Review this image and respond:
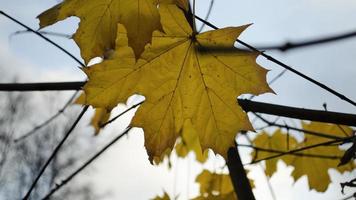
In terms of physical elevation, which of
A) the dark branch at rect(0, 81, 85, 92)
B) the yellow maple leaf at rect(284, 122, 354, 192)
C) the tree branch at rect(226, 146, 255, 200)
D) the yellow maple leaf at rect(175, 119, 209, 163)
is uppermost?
the yellow maple leaf at rect(175, 119, 209, 163)

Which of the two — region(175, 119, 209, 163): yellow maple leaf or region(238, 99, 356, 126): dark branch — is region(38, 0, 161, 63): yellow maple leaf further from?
region(175, 119, 209, 163): yellow maple leaf

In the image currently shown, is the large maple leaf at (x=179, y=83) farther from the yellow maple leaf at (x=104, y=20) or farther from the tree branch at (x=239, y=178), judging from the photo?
the tree branch at (x=239, y=178)

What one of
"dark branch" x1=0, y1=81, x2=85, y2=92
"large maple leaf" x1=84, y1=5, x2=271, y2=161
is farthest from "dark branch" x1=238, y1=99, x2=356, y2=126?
"dark branch" x1=0, y1=81, x2=85, y2=92

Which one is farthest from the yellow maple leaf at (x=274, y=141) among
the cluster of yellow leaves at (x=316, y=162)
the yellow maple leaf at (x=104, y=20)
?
the yellow maple leaf at (x=104, y=20)

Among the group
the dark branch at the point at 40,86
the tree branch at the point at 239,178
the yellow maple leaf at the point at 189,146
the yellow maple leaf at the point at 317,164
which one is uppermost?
the yellow maple leaf at the point at 189,146

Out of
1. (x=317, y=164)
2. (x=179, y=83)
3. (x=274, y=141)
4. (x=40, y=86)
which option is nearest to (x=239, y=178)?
(x=179, y=83)

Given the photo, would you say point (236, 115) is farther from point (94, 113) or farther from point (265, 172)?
point (94, 113)

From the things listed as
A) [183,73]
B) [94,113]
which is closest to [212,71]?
[183,73]
